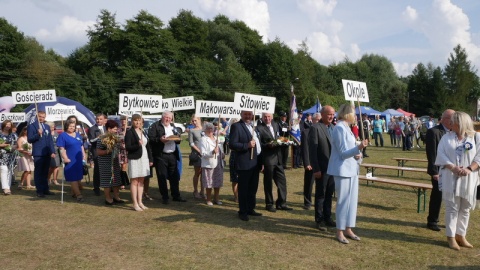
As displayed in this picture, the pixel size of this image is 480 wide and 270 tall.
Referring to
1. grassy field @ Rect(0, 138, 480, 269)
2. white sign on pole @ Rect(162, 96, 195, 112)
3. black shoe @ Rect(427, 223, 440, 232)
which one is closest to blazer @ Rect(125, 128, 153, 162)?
grassy field @ Rect(0, 138, 480, 269)

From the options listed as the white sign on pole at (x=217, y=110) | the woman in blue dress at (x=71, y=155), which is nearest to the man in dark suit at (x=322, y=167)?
the white sign on pole at (x=217, y=110)

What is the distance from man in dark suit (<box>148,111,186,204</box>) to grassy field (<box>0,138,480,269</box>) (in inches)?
21.6

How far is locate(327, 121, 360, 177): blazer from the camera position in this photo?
18.9 ft

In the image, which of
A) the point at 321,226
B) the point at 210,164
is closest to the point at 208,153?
the point at 210,164

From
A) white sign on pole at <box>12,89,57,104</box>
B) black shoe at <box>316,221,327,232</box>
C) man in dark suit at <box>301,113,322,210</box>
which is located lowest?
black shoe at <box>316,221,327,232</box>

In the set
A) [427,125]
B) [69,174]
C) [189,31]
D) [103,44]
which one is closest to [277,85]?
[189,31]

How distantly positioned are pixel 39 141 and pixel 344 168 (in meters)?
7.39

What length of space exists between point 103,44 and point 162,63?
8.30m

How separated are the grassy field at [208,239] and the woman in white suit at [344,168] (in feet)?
1.36

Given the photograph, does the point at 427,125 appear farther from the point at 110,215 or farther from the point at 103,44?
the point at 103,44

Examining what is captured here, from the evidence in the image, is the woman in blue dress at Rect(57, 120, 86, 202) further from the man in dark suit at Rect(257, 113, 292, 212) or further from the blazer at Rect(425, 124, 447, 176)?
the blazer at Rect(425, 124, 447, 176)

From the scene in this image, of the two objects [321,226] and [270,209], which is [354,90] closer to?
[321,226]

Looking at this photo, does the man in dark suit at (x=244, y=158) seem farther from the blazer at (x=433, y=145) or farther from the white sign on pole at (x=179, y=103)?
the white sign on pole at (x=179, y=103)

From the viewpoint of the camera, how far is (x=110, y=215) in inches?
309
